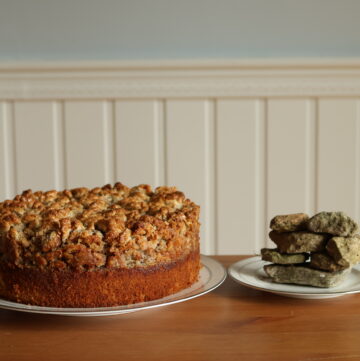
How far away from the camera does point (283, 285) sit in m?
0.84

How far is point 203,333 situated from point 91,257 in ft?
0.62

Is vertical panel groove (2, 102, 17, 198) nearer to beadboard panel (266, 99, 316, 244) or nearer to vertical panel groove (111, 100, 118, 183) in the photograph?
vertical panel groove (111, 100, 118, 183)

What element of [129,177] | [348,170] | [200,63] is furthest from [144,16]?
[348,170]

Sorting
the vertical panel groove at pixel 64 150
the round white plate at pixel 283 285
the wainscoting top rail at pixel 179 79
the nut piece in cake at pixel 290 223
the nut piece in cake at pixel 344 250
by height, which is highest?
the wainscoting top rail at pixel 179 79

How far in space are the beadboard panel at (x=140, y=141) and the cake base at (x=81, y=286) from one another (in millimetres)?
1123

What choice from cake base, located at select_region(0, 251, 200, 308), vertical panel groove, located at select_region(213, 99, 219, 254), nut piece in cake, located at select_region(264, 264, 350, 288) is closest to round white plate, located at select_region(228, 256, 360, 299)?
nut piece in cake, located at select_region(264, 264, 350, 288)

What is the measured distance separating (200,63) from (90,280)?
47.6 inches

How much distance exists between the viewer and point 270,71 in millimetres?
1839

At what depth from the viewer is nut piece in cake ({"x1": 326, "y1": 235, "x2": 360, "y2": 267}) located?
0.78 m

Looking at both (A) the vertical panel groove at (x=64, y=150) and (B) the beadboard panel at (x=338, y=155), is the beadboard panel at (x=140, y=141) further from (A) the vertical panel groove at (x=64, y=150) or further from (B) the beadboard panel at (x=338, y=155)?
(B) the beadboard panel at (x=338, y=155)

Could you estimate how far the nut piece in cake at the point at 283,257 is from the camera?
83cm

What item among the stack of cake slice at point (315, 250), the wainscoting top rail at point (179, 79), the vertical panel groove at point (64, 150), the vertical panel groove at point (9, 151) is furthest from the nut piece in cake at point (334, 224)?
the vertical panel groove at point (9, 151)

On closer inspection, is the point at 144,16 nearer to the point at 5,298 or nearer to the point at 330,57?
the point at 330,57

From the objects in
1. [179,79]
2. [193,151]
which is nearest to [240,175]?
[193,151]
